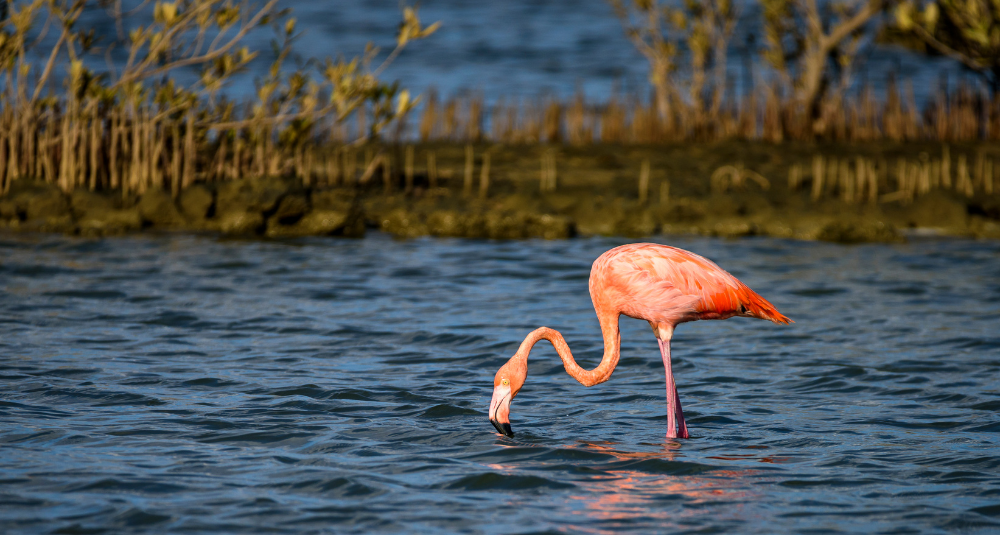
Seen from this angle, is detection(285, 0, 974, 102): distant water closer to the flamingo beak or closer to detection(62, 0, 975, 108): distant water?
detection(62, 0, 975, 108): distant water

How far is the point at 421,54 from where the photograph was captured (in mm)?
31547

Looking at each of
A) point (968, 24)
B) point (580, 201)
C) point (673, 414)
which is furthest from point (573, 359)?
point (968, 24)

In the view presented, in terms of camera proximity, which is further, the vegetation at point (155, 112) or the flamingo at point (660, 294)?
the vegetation at point (155, 112)

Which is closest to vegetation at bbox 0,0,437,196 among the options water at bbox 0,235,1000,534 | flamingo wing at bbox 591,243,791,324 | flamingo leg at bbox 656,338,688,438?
water at bbox 0,235,1000,534

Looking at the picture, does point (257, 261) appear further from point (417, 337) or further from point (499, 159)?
point (499, 159)

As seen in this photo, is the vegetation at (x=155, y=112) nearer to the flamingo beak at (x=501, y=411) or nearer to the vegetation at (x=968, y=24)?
the vegetation at (x=968, y=24)

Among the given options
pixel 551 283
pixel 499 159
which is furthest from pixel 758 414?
pixel 499 159

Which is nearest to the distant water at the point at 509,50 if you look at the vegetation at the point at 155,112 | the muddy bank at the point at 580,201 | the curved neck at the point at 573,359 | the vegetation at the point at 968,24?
the vegetation at the point at 968,24

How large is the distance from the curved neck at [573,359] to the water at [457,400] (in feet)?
1.29

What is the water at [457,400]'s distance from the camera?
5621 millimetres

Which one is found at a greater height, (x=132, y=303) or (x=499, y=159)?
(x=499, y=159)

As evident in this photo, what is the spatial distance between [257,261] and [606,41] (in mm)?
24112

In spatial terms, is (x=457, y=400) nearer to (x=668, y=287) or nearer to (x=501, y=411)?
(x=501, y=411)

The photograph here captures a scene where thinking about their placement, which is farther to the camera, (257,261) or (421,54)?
(421,54)
